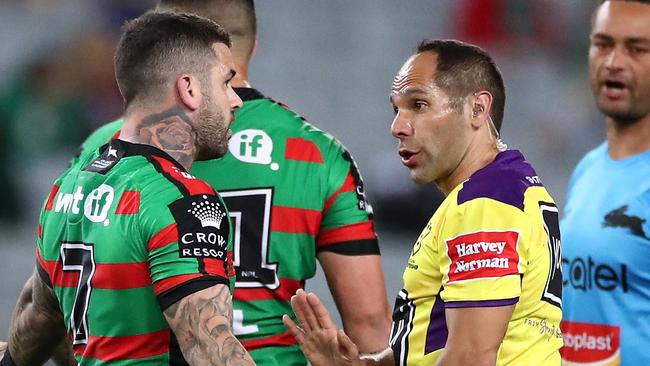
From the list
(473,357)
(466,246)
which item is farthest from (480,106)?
(473,357)

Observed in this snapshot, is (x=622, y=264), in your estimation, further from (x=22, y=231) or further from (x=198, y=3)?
(x=22, y=231)

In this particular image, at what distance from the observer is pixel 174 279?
2.83m

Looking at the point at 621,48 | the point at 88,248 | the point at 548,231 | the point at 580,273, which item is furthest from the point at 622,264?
the point at 88,248

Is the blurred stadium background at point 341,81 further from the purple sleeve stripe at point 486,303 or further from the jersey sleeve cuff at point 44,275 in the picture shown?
the purple sleeve stripe at point 486,303

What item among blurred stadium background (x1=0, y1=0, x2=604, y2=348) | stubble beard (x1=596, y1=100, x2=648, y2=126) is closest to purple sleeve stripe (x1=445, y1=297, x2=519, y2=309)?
stubble beard (x1=596, y1=100, x2=648, y2=126)

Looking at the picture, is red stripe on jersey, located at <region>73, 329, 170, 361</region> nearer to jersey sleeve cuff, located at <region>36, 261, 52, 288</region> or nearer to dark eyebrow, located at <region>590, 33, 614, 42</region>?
jersey sleeve cuff, located at <region>36, 261, 52, 288</region>

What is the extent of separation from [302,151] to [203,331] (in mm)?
1160

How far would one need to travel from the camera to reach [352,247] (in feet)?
12.8

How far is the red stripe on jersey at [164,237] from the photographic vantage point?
2.84 metres

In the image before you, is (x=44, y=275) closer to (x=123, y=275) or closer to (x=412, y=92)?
(x=123, y=275)

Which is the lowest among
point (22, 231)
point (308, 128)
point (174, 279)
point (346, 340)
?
point (22, 231)

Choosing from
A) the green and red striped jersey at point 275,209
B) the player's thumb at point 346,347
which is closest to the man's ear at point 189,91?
the green and red striped jersey at point 275,209

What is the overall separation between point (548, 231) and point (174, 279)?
103 cm

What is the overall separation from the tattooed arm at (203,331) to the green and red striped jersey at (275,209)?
35.9 inches
